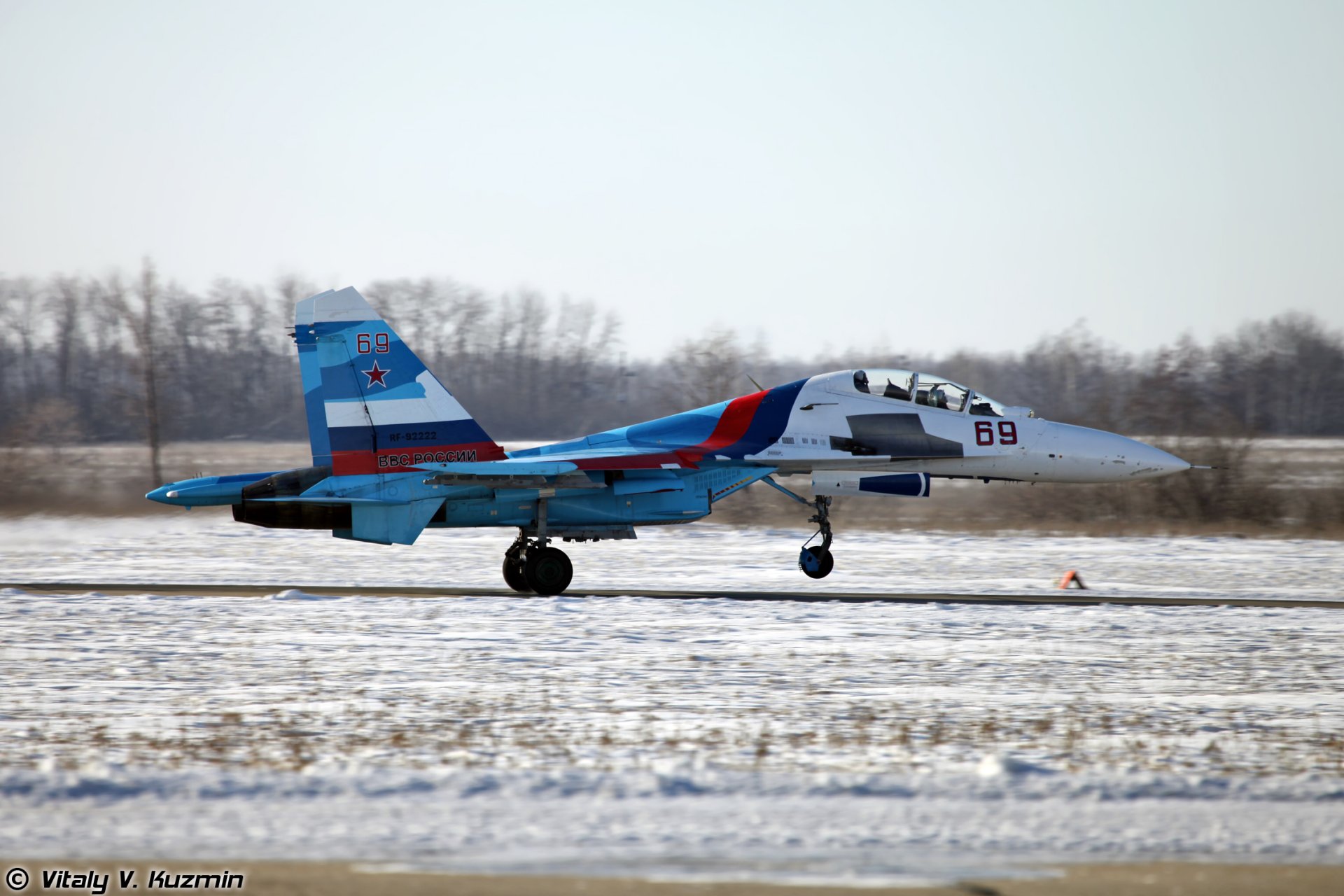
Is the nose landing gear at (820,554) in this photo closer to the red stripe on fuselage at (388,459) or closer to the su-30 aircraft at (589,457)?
the su-30 aircraft at (589,457)

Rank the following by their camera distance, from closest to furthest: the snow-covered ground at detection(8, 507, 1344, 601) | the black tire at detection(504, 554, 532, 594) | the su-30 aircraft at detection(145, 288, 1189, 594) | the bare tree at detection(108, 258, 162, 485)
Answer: the su-30 aircraft at detection(145, 288, 1189, 594) → the black tire at detection(504, 554, 532, 594) → the snow-covered ground at detection(8, 507, 1344, 601) → the bare tree at detection(108, 258, 162, 485)

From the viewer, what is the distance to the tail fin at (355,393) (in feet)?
52.6

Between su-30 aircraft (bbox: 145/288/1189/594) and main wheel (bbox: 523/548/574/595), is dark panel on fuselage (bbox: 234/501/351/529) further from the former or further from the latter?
main wheel (bbox: 523/548/574/595)

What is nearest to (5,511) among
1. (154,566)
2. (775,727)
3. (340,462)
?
(154,566)

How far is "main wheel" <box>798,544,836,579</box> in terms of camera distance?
56.5 ft

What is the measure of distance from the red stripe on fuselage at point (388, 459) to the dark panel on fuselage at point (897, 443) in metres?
5.33

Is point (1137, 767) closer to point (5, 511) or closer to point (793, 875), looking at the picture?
point (793, 875)

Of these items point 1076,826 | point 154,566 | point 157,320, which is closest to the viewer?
point 1076,826

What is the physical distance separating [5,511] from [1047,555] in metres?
20.7

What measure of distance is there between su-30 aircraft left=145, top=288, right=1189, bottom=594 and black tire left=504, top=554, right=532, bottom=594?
23 millimetres

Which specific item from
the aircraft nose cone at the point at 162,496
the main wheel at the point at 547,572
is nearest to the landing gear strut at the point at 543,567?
the main wheel at the point at 547,572

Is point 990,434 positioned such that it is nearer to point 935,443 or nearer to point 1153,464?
point 935,443

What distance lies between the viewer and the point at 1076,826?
5910 mm

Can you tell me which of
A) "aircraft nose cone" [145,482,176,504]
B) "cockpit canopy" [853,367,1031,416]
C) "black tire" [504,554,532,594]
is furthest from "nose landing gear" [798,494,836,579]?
"aircraft nose cone" [145,482,176,504]
